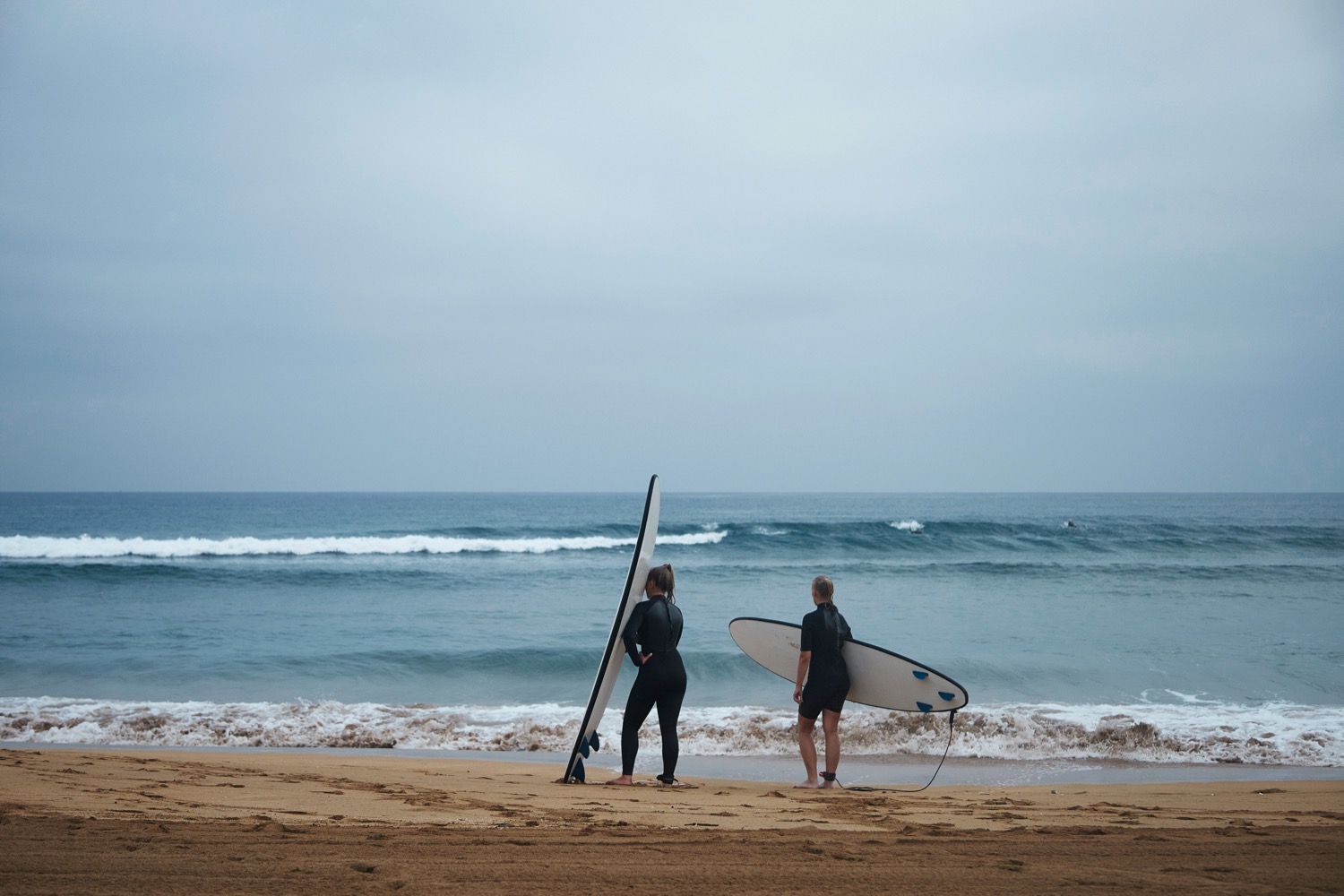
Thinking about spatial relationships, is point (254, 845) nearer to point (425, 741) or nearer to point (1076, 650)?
point (425, 741)

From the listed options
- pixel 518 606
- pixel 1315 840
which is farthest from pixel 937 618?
pixel 1315 840

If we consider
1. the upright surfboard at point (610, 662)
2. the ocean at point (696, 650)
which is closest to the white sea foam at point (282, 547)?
the ocean at point (696, 650)

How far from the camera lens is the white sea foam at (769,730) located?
7172 millimetres

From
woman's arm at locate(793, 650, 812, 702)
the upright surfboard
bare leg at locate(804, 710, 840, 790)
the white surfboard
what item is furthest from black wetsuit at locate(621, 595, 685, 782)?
the white surfboard

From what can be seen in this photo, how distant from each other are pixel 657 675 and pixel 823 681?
1201mm

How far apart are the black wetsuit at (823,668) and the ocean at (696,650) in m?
1.66

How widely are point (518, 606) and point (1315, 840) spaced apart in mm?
13778

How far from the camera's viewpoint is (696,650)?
11.3m

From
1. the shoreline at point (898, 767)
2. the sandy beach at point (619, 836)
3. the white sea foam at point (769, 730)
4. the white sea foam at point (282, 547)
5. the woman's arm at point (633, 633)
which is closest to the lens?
the sandy beach at point (619, 836)

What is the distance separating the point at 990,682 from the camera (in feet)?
32.6

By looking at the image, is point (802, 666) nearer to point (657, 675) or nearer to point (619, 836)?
point (657, 675)

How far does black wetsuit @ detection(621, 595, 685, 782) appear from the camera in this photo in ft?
18.5

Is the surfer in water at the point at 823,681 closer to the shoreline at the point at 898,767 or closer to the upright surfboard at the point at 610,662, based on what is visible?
the shoreline at the point at 898,767

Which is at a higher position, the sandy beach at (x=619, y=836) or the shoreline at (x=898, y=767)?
the sandy beach at (x=619, y=836)
